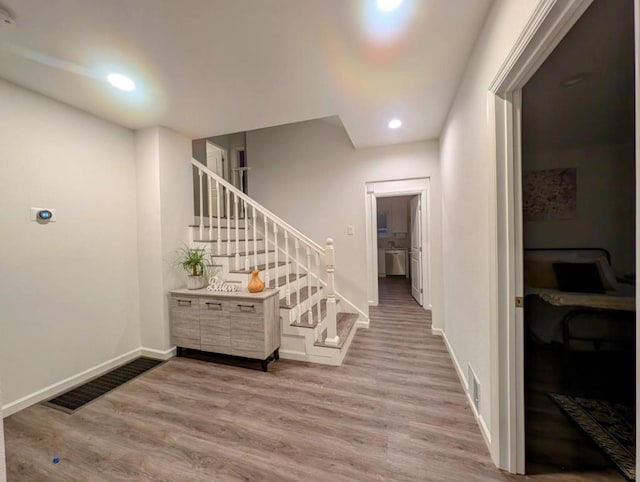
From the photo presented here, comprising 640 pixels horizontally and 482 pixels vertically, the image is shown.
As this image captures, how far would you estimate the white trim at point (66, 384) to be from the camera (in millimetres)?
1876

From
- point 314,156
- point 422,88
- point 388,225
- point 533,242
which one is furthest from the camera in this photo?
point 388,225

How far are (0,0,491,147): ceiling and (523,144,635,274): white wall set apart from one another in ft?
3.93

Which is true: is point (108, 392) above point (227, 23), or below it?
below

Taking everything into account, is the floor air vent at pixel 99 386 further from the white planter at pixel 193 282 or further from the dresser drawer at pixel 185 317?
the white planter at pixel 193 282

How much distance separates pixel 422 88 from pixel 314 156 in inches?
74.5

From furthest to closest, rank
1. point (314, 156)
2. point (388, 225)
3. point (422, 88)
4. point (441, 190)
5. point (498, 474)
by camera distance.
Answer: point (388, 225), point (314, 156), point (441, 190), point (422, 88), point (498, 474)

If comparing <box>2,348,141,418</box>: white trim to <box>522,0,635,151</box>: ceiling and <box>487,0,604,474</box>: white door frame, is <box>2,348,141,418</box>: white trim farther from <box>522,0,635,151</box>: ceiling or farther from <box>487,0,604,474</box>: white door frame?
<box>522,0,635,151</box>: ceiling

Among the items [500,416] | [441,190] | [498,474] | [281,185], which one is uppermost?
[281,185]

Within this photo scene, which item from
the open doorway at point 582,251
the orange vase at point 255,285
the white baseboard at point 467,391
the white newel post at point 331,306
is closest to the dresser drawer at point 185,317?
the orange vase at point 255,285

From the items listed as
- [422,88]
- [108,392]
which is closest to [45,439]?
[108,392]

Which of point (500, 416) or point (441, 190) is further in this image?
point (441, 190)

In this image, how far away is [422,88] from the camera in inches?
82.8

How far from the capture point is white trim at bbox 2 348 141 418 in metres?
1.88

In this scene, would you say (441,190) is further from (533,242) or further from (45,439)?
(45,439)
